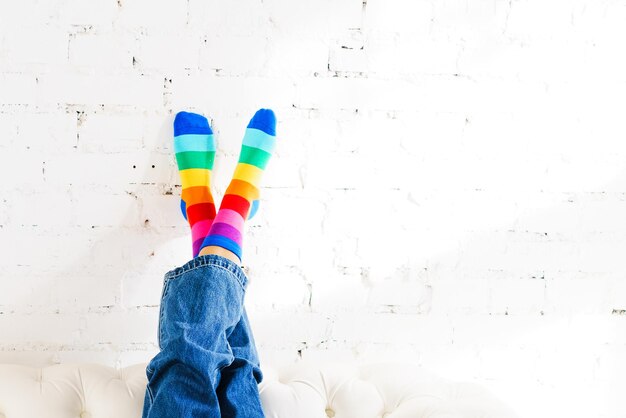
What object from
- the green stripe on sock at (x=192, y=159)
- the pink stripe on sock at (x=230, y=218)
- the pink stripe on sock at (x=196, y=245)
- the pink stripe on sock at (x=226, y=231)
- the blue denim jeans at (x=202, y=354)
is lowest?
the blue denim jeans at (x=202, y=354)

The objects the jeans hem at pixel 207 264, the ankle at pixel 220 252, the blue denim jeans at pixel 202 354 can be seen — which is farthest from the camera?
the ankle at pixel 220 252

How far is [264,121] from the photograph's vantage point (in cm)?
136

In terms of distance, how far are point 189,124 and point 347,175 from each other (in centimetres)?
37

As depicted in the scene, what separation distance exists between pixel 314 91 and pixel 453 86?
1.02 feet

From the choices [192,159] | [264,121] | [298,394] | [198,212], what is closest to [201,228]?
[198,212]

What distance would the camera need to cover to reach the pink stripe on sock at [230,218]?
138 cm

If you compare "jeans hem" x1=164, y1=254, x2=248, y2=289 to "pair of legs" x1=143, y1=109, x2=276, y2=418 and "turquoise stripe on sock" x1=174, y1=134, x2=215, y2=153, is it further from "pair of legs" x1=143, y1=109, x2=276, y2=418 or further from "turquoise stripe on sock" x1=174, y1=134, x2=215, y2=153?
"turquoise stripe on sock" x1=174, y1=134, x2=215, y2=153

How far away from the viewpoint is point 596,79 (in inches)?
56.2

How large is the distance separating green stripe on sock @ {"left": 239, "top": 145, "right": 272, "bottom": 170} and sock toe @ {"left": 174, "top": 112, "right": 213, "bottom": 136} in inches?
3.6

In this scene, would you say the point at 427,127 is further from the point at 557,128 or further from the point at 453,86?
the point at 557,128

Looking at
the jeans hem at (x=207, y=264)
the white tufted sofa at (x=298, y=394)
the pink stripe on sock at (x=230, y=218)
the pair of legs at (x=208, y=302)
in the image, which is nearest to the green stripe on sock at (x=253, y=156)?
the pair of legs at (x=208, y=302)

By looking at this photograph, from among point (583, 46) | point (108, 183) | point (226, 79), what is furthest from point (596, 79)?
point (108, 183)

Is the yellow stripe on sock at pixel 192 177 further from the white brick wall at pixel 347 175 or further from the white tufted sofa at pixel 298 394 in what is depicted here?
the white tufted sofa at pixel 298 394

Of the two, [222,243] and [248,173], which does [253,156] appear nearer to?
[248,173]
